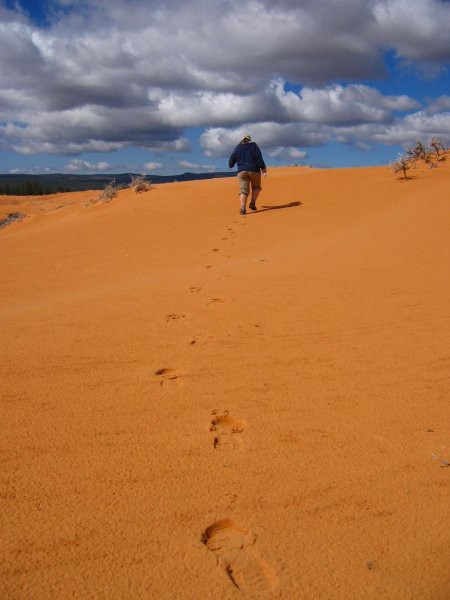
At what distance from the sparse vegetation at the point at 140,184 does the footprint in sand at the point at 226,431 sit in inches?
529

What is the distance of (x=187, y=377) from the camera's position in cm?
325

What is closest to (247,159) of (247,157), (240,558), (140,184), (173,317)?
(247,157)

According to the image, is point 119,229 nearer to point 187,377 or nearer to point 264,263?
point 264,263

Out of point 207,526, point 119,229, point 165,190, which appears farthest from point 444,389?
point 165,190

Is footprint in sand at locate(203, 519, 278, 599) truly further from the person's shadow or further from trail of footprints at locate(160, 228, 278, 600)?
the person's shadow

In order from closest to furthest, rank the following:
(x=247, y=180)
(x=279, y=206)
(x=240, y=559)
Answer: (x=240, y=559), (x=247, y=180), (x=279, y=206)

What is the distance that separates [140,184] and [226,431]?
13847 mm

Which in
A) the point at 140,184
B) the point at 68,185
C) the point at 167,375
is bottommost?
the point at 167,375

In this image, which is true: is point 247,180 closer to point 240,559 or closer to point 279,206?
point 279,206

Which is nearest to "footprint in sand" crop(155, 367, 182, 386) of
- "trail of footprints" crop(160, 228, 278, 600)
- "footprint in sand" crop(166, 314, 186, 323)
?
"footprint in sand" crop(166, 314, 186, 323)

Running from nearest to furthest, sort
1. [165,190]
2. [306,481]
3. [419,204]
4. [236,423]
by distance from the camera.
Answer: [306,481] < [236,423] < [419,204] < [165,190]

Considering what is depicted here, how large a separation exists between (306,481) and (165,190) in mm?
13560

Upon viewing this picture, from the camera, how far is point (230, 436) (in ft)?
8.46

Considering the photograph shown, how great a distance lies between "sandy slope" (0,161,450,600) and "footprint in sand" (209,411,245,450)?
0.04 ft
